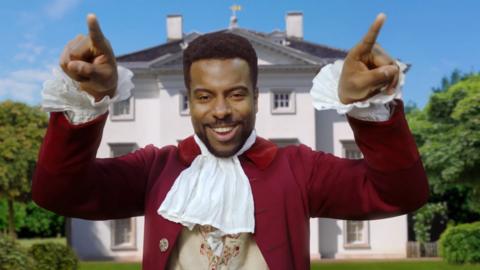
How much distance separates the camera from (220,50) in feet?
8.51

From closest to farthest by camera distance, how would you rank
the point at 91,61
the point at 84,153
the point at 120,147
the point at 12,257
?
the point at 91,61 → the point at 84,153 → the point at 12,257 → the point at 120,147

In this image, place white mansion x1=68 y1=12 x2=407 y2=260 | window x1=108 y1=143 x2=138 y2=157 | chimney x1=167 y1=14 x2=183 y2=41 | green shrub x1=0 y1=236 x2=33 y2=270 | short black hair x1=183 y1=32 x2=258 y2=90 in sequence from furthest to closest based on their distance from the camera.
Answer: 1. chimney x1=167 y1=14 x2=183 y2=41
2. window x1=108 y1=143 x2=138 y2=157
3. white mansion x1=68 y1=12 x2=407 y2=260
4. green shrub x1=0 y1=236 x2=33 y2=270
5. short black hair x1=183 y1=32 x2=258 y2=90

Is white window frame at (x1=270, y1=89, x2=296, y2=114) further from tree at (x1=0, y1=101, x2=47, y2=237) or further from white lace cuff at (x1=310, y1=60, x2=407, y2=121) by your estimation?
white lace cuff at (x1=310, y1=60, x2=407, y2=121)

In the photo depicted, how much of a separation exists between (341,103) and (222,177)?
0.62m

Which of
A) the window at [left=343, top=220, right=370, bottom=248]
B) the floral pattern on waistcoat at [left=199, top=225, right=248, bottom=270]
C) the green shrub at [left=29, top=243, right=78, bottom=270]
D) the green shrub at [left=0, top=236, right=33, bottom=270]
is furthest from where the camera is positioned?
the window at [left=343, top=220, right=370, bottom=248]

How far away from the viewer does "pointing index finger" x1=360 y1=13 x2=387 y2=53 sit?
6.56 feet

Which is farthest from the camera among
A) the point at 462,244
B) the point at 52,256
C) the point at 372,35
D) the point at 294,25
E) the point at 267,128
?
the point at 294,25

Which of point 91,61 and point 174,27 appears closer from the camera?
point 91,61

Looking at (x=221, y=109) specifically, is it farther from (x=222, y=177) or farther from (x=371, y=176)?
(x=371, y=176)

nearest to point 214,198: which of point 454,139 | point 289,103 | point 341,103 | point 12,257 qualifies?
point 341,103

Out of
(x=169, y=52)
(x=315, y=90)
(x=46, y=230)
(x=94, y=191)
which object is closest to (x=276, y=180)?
(x=315, y=90)

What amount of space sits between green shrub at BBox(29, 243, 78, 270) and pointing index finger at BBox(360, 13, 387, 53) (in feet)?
35.3

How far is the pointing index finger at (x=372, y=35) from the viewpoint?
2000mm

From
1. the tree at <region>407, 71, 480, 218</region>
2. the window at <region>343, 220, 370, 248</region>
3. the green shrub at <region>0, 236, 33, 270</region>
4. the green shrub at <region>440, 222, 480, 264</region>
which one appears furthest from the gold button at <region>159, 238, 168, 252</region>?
the window at <region>343, 220, 370, 248</region>
